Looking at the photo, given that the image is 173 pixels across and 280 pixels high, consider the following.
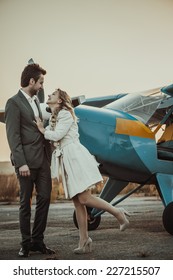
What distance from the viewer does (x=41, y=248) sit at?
333 cm

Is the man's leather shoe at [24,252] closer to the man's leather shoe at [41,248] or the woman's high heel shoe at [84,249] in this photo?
the man's leather shoe at [41,248]

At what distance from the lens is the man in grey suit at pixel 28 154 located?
3.21 meters

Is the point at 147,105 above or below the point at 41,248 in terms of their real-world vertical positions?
above

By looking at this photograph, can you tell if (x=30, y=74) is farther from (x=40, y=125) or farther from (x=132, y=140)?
(x=132, y=140)

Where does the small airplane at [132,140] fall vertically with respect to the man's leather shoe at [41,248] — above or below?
above

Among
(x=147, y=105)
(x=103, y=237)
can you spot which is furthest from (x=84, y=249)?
(x=147, y=105)

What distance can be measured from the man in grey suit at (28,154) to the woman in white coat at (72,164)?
0.24 ft

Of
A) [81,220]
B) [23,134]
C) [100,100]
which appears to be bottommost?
[81,220]

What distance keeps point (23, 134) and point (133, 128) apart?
1.07 metres

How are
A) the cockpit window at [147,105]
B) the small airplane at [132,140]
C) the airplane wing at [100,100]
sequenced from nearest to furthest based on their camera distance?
the small airplane at [132,140]
the cockpit window at [147,105]
the airplane wing at [100,100]

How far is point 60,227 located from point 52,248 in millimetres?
875

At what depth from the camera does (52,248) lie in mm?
3523

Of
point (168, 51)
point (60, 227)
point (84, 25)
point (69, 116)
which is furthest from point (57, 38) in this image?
point (60, 227)

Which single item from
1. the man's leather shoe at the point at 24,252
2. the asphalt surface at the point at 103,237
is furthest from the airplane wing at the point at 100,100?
the man's leather shoe at the point at 24,252
